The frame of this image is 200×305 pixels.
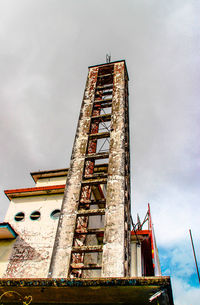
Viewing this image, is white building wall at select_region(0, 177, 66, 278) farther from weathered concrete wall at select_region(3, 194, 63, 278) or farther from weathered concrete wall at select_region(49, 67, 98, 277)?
weathered concrete wall at select_region(49, 67, 98, 277)

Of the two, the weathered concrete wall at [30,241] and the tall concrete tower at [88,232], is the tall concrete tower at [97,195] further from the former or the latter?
the weathered concrete wall at [30,241]

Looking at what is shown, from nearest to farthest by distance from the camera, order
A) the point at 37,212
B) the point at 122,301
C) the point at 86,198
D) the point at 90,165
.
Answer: the point at 122,301
the point at 86,198
the point at 90,165
the point at 37,212

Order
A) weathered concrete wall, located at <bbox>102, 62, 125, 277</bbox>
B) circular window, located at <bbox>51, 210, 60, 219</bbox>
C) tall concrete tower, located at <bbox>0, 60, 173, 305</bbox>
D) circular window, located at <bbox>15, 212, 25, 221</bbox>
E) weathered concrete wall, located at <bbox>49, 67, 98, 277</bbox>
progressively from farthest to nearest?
circular window, located at <bbox>15, 212, 25, 221</bbox>
circular window, located at <bbox>51, 210, 60, 219</bbox>
weathered concrete wall, located at <bbox>49, 67, 98, 277</bbox>
weathered concrete wall, located at <bbox>102, 62, 125, 277</bbox>
tall concrete tower, located at <bbox>0, 60, 173, 305</bbox>

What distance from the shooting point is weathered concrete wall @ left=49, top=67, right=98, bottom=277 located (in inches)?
331

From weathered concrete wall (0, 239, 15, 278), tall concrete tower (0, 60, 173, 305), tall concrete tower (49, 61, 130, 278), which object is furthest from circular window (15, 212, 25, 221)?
tall concrete tower (49, 61, 130, 278)

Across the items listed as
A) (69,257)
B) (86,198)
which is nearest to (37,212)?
(86,198)

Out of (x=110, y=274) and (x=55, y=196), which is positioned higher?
(x=55, y=196)

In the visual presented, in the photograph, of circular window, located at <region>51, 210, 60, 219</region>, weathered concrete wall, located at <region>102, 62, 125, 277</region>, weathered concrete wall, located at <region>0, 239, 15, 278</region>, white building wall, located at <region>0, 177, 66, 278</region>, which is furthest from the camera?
circular window, located at <region>51, 210, 60, 219</region>

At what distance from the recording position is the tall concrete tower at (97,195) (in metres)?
8.37

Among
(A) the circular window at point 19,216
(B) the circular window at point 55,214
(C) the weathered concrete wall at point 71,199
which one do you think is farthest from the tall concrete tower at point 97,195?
(A) the circular window at point 19,216

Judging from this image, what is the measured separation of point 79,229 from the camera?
9.52 meters

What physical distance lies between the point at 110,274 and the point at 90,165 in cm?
→ 495

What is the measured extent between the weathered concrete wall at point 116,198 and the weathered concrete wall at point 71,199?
49.3 inches

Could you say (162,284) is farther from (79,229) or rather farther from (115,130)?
(115,130)
